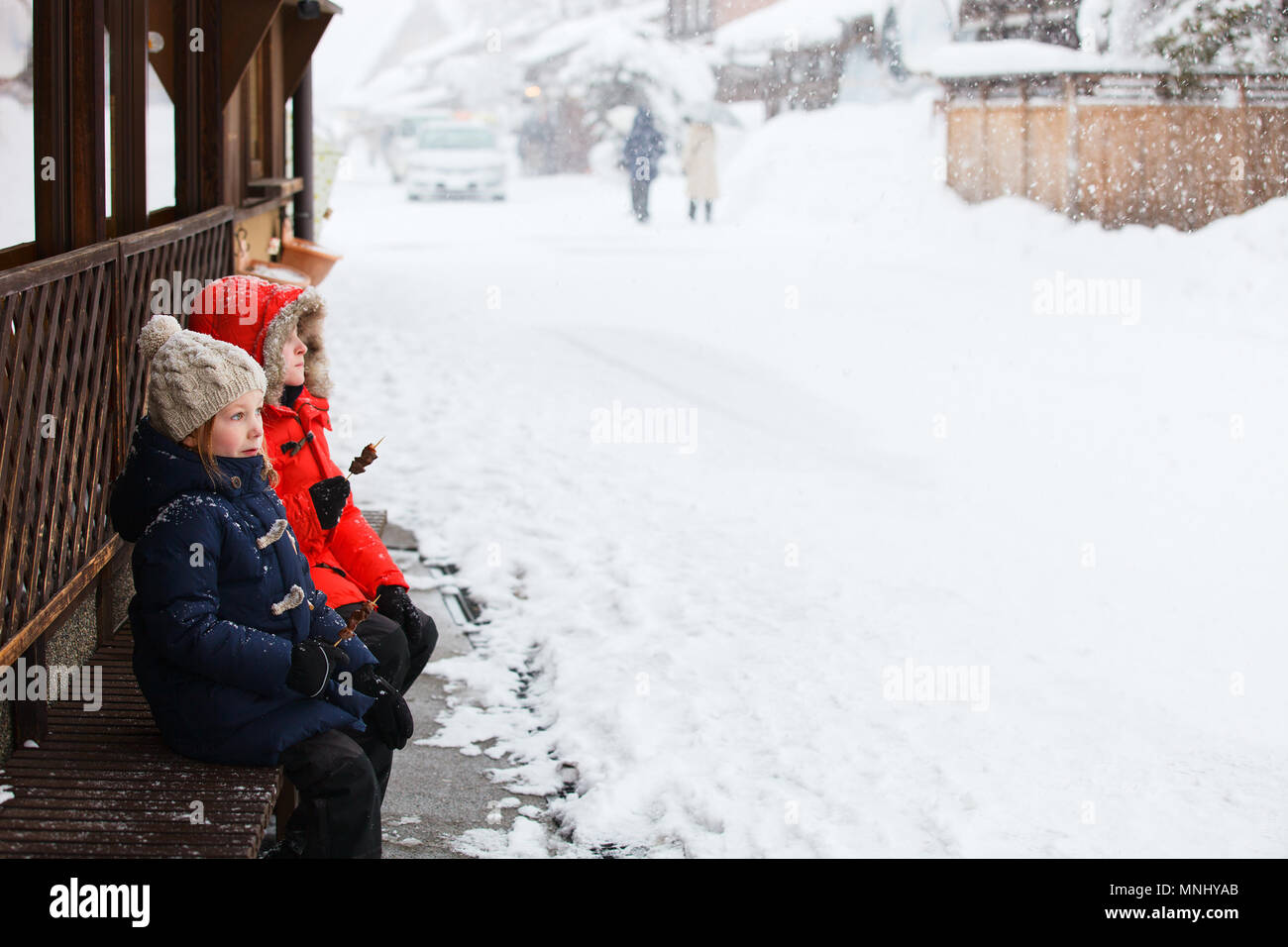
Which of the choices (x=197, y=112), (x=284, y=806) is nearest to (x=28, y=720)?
(x=284, y=806)

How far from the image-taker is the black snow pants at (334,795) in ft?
10.9

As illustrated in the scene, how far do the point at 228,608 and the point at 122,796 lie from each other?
46 centimetres

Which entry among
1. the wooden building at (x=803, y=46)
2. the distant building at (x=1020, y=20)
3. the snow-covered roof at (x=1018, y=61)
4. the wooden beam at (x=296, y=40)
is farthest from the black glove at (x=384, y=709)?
the wooden building at (x=803, y=46)

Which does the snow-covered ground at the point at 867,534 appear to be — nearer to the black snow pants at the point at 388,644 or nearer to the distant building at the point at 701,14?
the black snow pants at the point at 388,644

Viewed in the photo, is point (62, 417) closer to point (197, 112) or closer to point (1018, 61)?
point (197, 112)

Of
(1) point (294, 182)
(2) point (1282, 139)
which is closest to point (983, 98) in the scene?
(2) point (1282, 139)

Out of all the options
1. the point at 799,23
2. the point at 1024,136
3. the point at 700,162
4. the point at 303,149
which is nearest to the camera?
the point at 303,149

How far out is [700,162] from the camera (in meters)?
25.9

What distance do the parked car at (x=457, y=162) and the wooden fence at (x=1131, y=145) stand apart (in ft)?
51.0

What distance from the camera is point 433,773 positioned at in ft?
15.0

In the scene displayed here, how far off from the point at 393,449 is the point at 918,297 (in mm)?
7875

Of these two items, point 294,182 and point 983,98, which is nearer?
point 294,182
